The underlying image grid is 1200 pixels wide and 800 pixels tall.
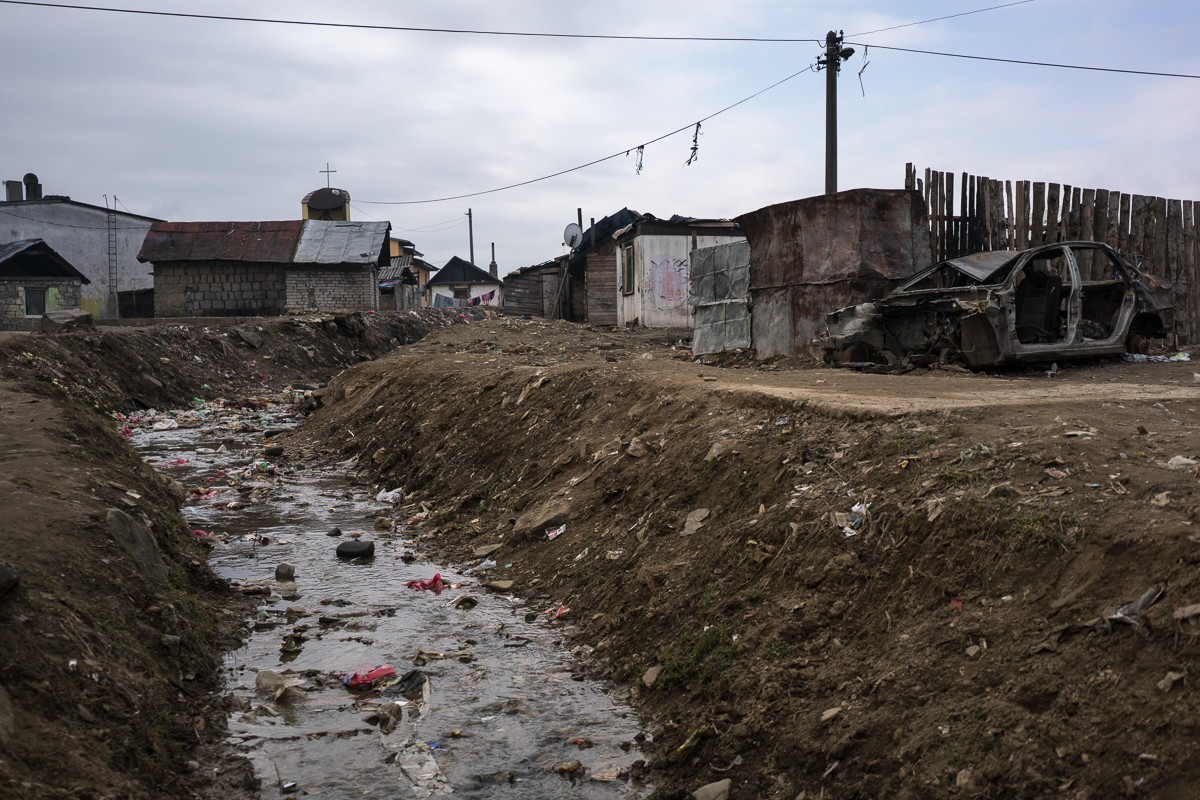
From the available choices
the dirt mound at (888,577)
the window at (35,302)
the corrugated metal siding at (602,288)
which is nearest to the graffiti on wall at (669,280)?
the corrugated metal siding at (602,288)

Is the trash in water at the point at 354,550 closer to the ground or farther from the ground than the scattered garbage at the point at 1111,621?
closer to the ground

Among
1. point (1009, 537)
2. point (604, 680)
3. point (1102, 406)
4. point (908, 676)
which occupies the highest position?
point (1102, 406)

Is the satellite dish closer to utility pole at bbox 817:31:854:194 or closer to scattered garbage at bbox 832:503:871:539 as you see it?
utility pole at bbox 817:31:854:194

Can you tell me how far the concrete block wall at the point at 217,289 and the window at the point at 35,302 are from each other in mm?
3526

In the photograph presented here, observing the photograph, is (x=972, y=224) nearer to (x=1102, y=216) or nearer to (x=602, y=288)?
(x=1102, y=216)

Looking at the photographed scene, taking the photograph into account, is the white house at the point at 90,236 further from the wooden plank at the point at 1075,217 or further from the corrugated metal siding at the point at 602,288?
the wooden plank at the point at 1075,217

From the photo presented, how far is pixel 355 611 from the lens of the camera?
6465mm

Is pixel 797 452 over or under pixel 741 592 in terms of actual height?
over

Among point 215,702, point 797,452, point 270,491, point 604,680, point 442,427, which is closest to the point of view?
point 215,702

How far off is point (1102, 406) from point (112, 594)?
19.1ft

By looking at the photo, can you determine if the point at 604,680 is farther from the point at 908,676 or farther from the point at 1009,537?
the point at 1009,537

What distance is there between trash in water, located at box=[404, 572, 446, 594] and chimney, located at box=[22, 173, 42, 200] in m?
47.0

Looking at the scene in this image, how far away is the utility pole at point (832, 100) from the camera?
14.9 metres

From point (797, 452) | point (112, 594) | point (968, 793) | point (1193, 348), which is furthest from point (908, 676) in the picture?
point (1193, 348)
